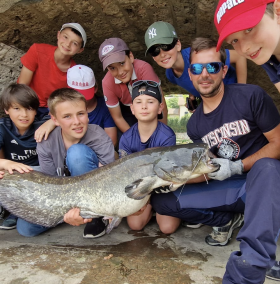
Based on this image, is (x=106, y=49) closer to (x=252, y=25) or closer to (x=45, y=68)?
(x=45, y=68)

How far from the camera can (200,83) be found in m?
2.67

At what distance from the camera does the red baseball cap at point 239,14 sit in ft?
5.62

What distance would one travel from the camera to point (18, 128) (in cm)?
333

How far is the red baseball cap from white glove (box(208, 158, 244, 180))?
967 millimetres

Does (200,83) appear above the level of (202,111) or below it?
above

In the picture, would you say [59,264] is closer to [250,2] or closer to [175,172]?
[175,172]

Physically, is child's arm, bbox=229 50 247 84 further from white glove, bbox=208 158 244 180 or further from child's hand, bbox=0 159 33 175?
child's hand, bbox=0 159 33 175

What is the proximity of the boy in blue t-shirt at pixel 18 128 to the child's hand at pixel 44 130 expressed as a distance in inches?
10.0

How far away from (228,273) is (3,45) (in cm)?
412

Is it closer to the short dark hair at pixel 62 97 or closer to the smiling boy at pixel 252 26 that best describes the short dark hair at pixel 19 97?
the short dark hair at pixel 62 97

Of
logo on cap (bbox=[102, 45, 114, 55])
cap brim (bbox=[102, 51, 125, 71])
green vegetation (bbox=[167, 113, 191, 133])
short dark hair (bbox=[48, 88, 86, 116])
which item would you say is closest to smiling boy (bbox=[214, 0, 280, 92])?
short dark hair (bbox=[48, 88, 86, 116])

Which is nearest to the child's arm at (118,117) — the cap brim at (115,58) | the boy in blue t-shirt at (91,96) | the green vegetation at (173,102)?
the boy in blue t-shirt at (91,96)

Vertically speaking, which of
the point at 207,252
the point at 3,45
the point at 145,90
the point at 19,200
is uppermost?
the point at 3,45

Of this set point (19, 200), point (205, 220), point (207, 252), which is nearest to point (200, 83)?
point (205, 220)
